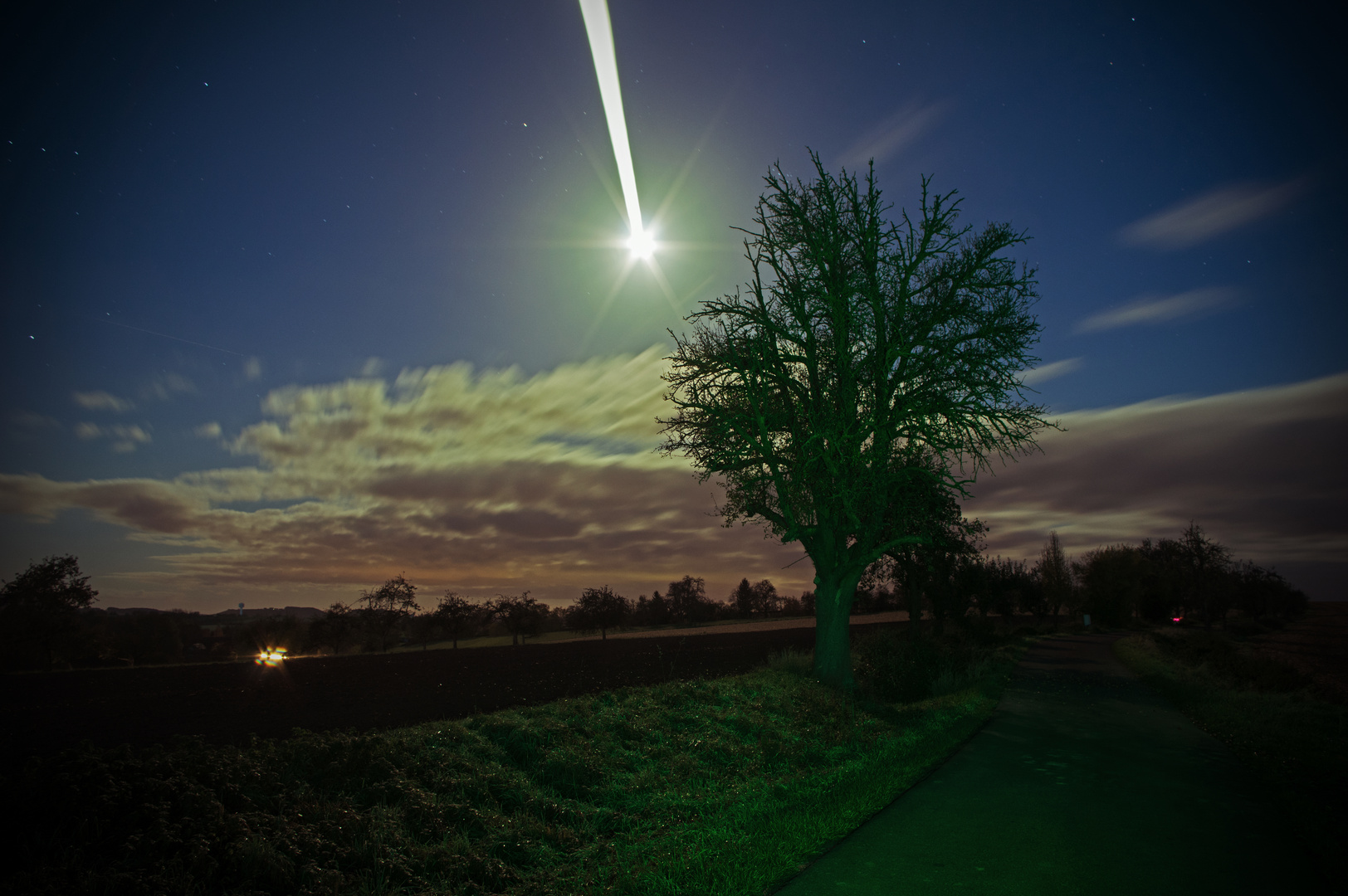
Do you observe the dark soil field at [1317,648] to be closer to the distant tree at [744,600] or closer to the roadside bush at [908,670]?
the roadside bush at [908,670]

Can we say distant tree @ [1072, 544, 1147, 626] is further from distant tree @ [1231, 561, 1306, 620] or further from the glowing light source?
the glowing light source

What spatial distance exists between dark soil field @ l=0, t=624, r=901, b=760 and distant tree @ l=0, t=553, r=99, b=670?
7.26m

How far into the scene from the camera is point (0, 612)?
2816 centimetres

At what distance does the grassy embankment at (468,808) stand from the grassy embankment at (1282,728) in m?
4.05

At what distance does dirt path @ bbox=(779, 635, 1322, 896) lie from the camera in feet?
17.4

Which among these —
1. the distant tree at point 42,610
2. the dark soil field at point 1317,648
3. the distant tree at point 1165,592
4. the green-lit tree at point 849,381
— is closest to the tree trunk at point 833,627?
the green-lit tree at point 849,381

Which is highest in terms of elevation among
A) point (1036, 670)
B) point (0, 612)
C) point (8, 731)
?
point (0, 612)

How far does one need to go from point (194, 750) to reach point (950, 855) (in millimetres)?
8402

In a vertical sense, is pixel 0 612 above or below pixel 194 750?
above

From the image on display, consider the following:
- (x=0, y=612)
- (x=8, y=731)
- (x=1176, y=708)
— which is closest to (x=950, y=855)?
(x=1176, y=708)

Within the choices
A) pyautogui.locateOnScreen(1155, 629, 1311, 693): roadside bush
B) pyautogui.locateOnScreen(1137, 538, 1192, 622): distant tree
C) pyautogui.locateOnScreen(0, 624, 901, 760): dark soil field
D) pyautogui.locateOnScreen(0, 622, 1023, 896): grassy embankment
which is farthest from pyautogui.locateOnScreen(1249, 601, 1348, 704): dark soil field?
pyautogui.locateOnScreen(0, 622, 1023, 896): grassy embankment

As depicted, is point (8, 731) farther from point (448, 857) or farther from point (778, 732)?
point (778, 732)

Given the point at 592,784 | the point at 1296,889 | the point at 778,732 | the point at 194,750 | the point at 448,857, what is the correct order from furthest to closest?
the point at 778,732 < the point at 592,784 < the point at 194,750 < the point at 448,857 < the point at 1296,889

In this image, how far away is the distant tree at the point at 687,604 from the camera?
93688mm
